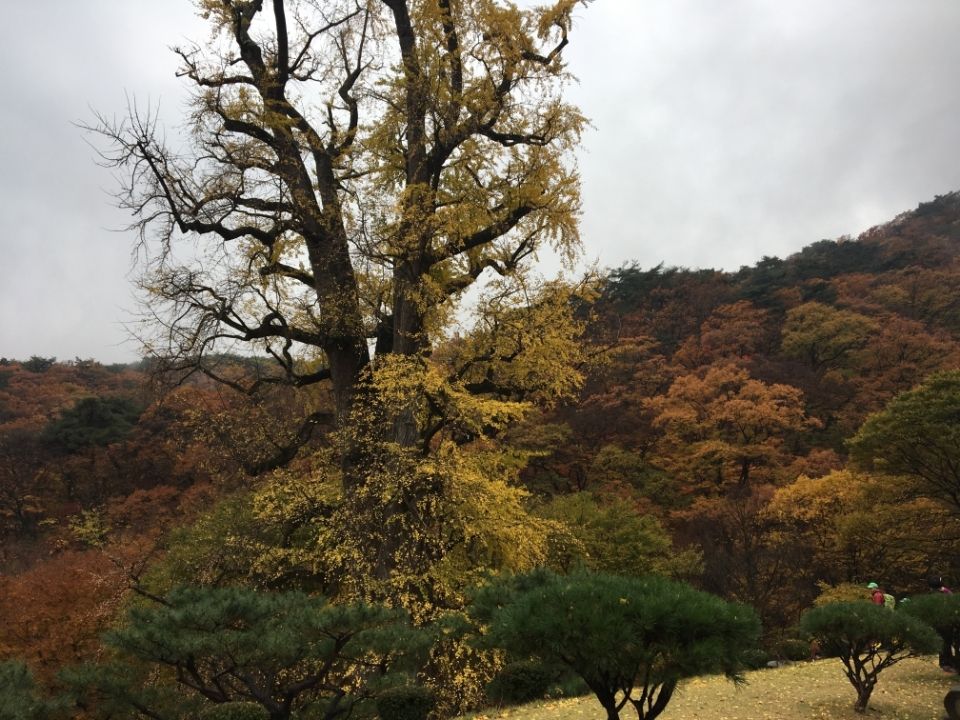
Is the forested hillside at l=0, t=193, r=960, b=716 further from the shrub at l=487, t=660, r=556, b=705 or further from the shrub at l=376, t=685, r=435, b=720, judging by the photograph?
the shrub at l=487, t=660, r=556, b=705

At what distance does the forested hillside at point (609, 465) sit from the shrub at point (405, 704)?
1.08 meters

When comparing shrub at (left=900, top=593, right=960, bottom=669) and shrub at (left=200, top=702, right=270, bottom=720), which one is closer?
shrub at (left=200, top=702, right=270, bottom=720)

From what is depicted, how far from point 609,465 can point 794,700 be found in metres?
16.5

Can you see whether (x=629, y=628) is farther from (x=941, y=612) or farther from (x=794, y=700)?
(x=941, y=612)

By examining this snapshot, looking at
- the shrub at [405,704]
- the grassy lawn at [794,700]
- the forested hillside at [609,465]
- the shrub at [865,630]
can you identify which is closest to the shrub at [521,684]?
the grassy lawn at [794,700]

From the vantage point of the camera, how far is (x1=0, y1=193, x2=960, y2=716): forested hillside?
10188 mm

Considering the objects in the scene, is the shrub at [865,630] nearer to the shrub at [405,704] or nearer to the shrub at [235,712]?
the shrub at [405,704]

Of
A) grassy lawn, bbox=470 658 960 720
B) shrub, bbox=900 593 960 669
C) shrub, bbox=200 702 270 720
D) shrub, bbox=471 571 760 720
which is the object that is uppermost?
shrub, bbox=471 571 760 720

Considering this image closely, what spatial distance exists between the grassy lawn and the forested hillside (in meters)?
2.19

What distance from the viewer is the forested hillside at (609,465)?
10.2 metres

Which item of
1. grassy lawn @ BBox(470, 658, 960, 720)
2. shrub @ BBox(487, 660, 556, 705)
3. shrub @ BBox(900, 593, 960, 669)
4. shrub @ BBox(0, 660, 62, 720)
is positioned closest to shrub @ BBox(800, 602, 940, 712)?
grassy lawn @ BBox(470, 658, 960, 720)

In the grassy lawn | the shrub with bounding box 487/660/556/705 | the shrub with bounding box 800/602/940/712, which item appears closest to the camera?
the shrub with bounding box 800/602/940/712

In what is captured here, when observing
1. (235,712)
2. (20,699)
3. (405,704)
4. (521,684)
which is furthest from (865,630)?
(20,699)

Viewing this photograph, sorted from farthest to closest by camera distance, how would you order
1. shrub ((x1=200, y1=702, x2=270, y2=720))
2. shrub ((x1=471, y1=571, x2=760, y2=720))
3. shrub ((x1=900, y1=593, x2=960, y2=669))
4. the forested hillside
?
1. the forested hillside
2. shrub ((x1=900, y1=593, x2=960, y2=669))
3. shrub ((x1=200, y1=702, x2=270, y2=720))
4. shrub ((x1=471, y1=571, x2=760, y2=720))
